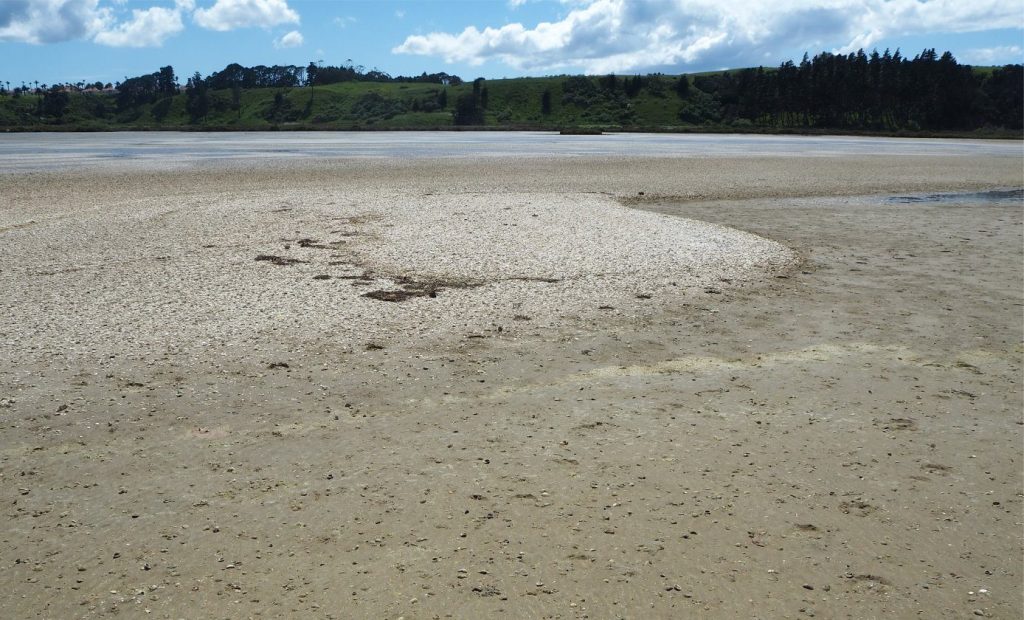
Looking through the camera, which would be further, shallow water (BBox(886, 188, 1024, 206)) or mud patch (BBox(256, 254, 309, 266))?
shallow water (BBox(886, 188, 1024, 206))

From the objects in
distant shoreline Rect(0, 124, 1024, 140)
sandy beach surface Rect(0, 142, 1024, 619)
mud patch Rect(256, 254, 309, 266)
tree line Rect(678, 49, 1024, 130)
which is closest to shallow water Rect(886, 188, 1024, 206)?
sandy beach surface Rect(0, 142, 1024, 619)

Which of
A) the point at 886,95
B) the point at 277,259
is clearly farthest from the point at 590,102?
the point at 277,259

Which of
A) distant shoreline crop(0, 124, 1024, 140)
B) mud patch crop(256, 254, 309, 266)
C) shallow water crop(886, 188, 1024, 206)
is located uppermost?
distant shoreline crop(0, 124, 1024, 140)

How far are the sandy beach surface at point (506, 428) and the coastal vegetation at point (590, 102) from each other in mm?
73085

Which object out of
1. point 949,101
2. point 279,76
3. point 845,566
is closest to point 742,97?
point 949,101

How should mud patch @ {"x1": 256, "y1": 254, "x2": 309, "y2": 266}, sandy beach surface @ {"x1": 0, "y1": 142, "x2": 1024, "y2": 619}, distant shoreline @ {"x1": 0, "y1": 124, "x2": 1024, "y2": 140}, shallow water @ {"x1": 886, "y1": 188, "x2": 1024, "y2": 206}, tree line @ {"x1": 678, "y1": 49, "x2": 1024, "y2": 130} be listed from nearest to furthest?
1. sandy beach surface @ {"x1": 0, "y1": 142, "x2": 1024, "y2": 619}
2. mud patch @ {"x1": 256, "y1": 254, "x2": 309, "y2": 266}
3. shallow water @ {"x1": 886, "y1": 188, "x2": 1024, "y2": 206}
4. distant shoreline @ {"x1": 0, "y1": 124, "x2": 1024, "y2": 140}
5. tree line @ {"x1": 678, "y1": 49, "x2": 1024, "y2": 130}

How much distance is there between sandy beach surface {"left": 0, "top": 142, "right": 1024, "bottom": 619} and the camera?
4.08 m

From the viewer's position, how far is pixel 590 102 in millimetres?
137500

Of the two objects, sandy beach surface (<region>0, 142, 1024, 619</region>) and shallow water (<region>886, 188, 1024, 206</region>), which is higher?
shallow water (<region>886, 188, 1024, 206</region>)

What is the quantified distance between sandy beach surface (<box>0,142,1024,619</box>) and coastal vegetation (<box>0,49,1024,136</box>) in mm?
73085

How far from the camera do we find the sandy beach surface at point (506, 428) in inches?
161

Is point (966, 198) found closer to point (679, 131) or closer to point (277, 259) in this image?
point (277, 259)

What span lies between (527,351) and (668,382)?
1.41 m

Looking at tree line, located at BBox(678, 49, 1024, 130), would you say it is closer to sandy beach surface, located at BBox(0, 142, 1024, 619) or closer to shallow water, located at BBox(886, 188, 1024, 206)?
shallow water, located at BBox(886, 188, 1024, 206)
